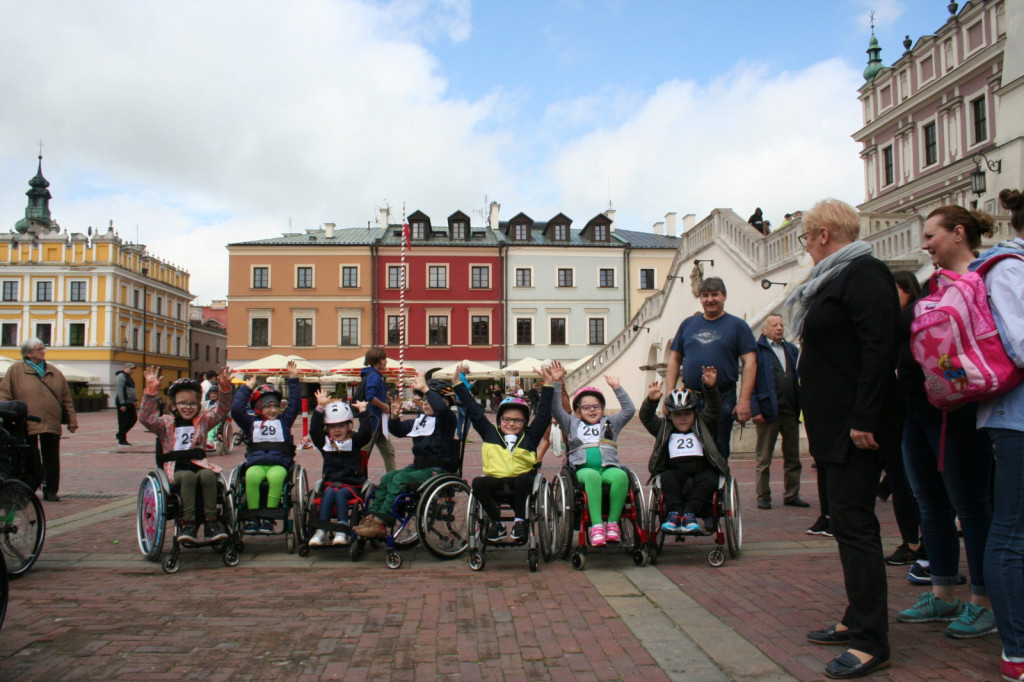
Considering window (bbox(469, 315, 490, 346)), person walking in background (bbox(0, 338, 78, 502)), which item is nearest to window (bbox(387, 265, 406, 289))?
window (bbox(469, 315, 490, 346))

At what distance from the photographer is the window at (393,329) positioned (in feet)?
164

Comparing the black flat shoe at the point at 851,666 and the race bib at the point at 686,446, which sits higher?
the race bib at the point at 686,446

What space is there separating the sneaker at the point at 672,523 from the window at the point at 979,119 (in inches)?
1103

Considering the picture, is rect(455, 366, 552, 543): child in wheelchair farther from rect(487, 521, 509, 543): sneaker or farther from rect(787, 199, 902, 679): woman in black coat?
rect(787, 199, 902, 679): woman in black coat

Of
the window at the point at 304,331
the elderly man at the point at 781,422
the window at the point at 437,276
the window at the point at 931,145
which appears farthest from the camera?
the window at the point at 437,276

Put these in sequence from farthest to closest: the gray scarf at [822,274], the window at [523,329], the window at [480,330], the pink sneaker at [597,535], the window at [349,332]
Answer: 1. the window at [523,329]
2. the window at [480,330]
3. the window at [349,332]
4. the pink sneaker at [597,535]
5. the gray scarf at [822,274]

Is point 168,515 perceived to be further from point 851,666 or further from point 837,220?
point 837,220

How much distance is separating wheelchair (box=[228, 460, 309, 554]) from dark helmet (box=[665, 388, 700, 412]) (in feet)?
9.94

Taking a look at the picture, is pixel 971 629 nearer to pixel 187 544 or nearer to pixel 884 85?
pixel 187 544

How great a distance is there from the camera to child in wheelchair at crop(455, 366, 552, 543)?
5.71m

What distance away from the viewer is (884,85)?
33406 mm

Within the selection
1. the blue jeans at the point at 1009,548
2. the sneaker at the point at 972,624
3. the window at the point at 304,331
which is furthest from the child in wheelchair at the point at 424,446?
the window at the point at 304,331

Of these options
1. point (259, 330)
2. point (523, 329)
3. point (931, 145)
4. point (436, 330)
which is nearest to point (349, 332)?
point (436, 330)

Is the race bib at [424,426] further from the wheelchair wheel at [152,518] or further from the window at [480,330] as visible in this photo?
the window at [480,330]
